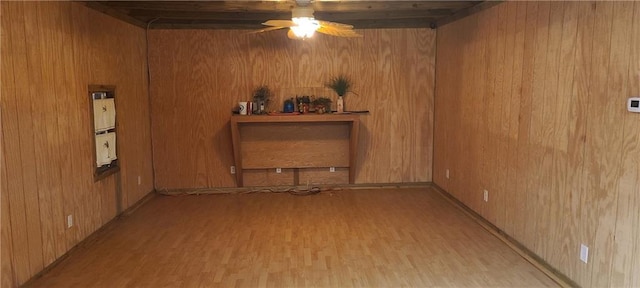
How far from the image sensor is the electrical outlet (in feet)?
10.2

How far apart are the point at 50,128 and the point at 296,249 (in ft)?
7.64

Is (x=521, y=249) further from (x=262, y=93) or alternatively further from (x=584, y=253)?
(x=262, y=93)

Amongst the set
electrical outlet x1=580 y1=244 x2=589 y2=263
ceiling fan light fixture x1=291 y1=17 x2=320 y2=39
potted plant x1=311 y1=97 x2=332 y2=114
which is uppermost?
ceiling fan light fixture x1=291 y1=17 x2=320 y2=39

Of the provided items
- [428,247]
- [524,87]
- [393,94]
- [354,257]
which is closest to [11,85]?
[354,257]

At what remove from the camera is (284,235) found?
451 cm

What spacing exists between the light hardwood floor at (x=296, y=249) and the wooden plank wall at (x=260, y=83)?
0.87 metres

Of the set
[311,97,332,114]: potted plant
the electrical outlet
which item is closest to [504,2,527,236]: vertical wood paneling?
the electrical outlet

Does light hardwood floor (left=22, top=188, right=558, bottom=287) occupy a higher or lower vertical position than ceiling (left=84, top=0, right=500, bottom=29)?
lower

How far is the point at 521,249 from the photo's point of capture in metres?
3.96

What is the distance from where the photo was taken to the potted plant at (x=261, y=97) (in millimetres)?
6156

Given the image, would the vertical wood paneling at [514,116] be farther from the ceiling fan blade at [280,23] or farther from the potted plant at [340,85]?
the potted plant at [340,85]

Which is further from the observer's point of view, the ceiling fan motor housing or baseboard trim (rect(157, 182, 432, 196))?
baseboard trim (rect(157, 182, 432, 196))

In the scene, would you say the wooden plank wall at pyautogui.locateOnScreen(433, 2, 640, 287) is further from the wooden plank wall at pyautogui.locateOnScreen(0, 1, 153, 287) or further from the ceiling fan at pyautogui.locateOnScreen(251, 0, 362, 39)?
the wooden plank wall at pyautogui.locateOnScreen(0, 1, 153, 287)

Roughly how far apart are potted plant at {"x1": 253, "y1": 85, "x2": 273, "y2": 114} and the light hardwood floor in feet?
4.34
